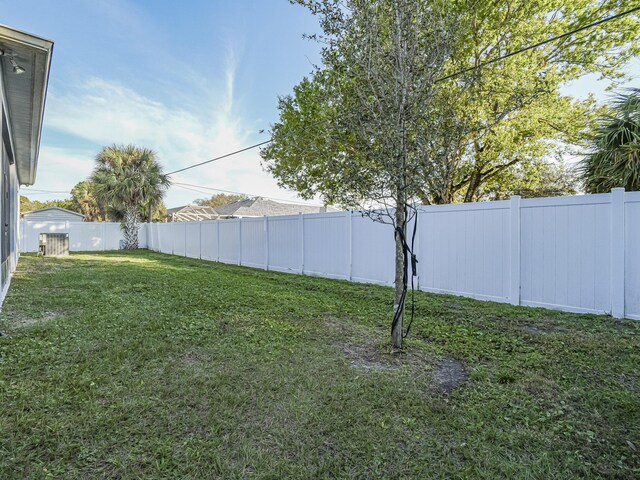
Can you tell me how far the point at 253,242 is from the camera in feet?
36.6

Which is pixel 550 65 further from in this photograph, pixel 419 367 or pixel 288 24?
pixel 419 367

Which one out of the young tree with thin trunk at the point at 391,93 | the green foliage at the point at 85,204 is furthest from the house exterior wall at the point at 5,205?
the green foliage at the point at 85,204

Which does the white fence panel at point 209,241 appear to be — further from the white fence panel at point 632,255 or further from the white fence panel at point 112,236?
the white fence panel at point 632,255

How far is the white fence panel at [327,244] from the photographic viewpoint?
808 centimetres

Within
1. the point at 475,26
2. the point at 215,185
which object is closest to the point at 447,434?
the point at 475,26

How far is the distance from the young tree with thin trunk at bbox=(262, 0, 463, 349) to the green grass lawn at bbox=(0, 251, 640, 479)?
92cm

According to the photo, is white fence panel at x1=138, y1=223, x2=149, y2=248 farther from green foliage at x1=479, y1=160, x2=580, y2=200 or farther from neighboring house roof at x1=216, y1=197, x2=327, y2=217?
green foliage at x1=479, y1=160, x2=580, y2=200

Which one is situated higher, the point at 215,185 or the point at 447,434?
the point at 215,185

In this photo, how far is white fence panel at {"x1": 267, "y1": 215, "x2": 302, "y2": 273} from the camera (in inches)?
367

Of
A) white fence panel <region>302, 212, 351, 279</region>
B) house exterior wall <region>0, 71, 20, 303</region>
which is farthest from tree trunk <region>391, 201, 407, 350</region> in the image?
house exterior wall <region>0, 71, 20, 303</region>

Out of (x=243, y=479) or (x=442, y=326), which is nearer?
(x=243, y=479)

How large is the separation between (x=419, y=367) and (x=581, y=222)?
3.39m

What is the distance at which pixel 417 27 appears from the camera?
10.4 ft

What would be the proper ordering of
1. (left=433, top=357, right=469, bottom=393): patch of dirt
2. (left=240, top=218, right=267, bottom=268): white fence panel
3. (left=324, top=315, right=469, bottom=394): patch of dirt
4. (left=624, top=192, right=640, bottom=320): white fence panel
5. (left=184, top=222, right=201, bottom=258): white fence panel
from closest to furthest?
(left=433, top=357, right=469, bottom=393): patch of dirt
(left=324, top=315, right=469, bottom=394): patch of dirt
(left=624, top=192, right=640, bottom=320): white fence panel
(left=240, top=218, right=267, bottom=268): white fence panel
(left=184, top=222, right=201, bottom=258): white fence panel
